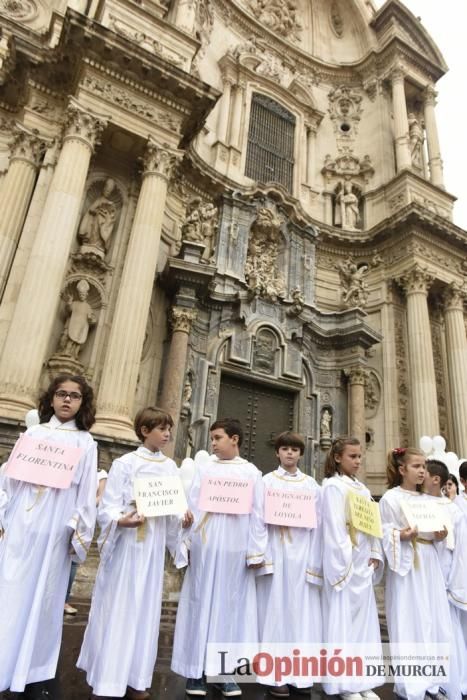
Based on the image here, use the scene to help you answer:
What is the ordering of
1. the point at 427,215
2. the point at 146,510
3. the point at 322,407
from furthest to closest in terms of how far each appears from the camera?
the point at 427,215 < the point at 322,407 < the point at 146,510

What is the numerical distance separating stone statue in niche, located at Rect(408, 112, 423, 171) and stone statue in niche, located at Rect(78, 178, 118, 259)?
12231 mm

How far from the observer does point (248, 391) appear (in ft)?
42.8

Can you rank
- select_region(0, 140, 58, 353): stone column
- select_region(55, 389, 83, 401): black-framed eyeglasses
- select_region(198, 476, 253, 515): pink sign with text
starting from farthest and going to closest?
select_region(0, 140, 58, 353): stone column → select_region(198, 476, 253, 515): pink sign with text → select_region(55, 389, 83, 401): black-framed eyeglasses

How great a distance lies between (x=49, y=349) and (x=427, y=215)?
41.2ft

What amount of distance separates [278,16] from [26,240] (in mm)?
16318

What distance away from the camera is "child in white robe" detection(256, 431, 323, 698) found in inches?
152

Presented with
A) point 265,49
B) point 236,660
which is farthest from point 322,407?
point 265,49

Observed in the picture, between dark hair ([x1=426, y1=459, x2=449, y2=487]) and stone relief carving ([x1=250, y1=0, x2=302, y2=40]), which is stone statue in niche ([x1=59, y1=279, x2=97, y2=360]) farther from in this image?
stone relief carving ([x1=250, y1=0, x2=302, y2=40])

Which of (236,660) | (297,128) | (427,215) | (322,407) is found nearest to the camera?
(236,660)

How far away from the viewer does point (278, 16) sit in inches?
780

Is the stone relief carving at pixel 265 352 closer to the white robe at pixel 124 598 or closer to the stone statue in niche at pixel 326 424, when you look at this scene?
the stone statue in niche at pixel 326 424

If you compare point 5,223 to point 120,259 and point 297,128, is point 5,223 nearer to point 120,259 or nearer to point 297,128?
point 120,259

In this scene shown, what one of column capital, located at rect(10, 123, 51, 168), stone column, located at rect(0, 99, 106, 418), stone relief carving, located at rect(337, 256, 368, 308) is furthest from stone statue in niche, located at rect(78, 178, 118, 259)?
stone relief carving, located at rect(337, 256, 368, 308)

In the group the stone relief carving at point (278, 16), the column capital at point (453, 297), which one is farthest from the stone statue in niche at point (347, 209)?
the stone relief carving at point (278, 16)
